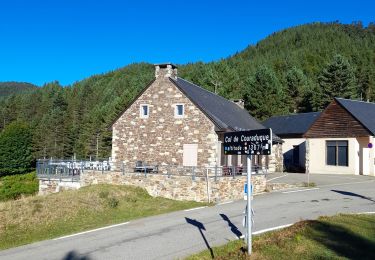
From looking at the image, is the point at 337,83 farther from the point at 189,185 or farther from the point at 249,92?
the point at 189,185

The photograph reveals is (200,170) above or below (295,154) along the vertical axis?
below

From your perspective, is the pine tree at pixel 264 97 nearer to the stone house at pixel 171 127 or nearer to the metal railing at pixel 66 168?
the stone house at pixel 171 127

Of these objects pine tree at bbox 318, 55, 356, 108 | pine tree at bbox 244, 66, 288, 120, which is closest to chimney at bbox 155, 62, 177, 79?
pine tree at bbox 244, 66, 288, 120

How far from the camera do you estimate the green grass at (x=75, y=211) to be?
50.7ft

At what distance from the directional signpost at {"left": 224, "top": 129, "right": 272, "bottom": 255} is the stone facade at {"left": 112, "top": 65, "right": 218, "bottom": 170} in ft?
45.3

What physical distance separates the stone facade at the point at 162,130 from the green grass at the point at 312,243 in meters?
13.1

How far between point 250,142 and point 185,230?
4812mm

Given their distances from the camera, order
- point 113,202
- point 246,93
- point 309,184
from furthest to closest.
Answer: point 246,93 → point 309,184 → point 113,202

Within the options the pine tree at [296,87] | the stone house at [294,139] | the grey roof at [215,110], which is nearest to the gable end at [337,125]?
the stone house at [294,139]

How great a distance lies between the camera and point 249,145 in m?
9.79

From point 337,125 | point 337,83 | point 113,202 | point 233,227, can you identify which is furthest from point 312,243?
point 337,83

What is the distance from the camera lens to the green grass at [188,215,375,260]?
9.06 metres

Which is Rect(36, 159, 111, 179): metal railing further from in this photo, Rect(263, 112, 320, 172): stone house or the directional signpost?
Rect(263, 112, 320, 172): stone house

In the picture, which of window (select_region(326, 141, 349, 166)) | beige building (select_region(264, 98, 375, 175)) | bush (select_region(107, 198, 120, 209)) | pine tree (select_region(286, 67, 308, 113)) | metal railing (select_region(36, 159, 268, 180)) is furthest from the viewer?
pine tree (select_region(286, 67, 308, 113))
